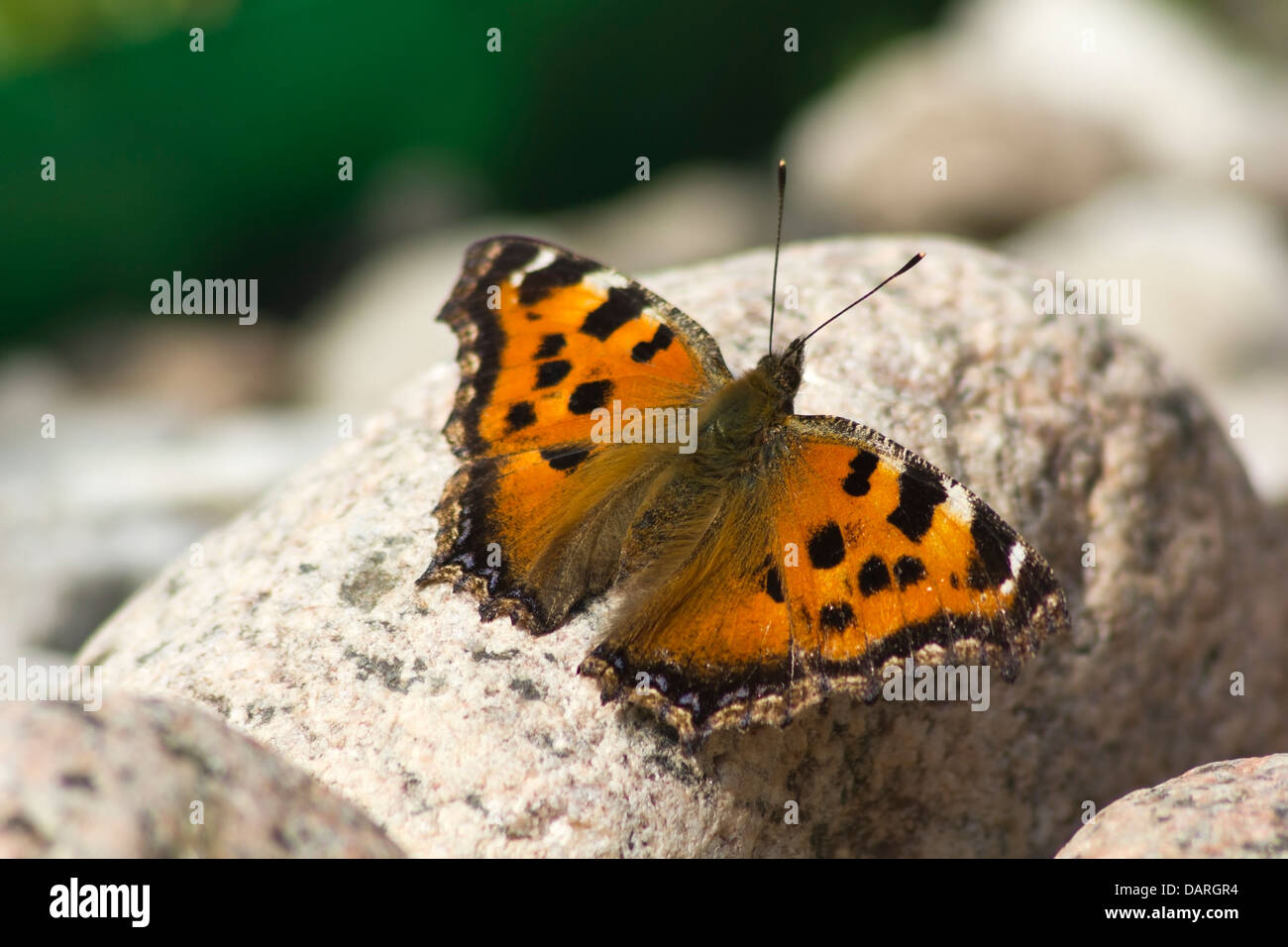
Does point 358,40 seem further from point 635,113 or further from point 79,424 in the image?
point 79,424

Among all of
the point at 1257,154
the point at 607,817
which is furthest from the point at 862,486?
the point at 1257,154

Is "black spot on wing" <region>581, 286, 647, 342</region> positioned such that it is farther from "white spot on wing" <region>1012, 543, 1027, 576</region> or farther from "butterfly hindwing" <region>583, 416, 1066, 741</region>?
"white spot on wing" <region>1012, 543, 1027, 576</region>

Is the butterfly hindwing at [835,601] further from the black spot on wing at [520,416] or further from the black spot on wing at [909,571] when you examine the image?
the black spot on wing at [520,416]

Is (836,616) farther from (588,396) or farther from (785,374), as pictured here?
(588,396)

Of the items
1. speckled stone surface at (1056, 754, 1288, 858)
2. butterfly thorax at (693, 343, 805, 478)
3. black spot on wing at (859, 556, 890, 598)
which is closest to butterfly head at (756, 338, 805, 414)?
butterfly thorax at (693, 343, 805, 478)

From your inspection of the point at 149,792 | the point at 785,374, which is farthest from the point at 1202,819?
the point at 149,792

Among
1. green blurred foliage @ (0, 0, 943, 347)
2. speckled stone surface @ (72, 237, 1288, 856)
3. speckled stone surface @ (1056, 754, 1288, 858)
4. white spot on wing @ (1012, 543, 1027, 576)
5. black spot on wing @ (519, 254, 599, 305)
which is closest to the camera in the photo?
speckled stone surface @ (1056, 754, 1288, 858)
